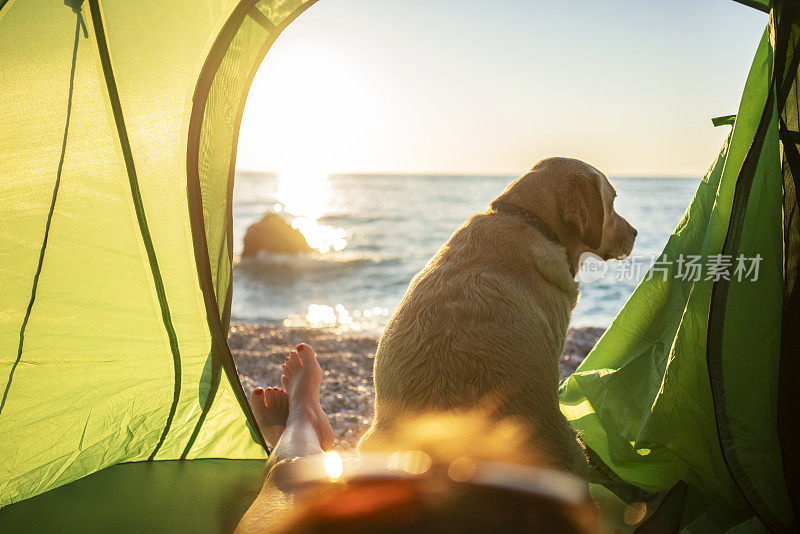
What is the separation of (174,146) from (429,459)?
1.72 m

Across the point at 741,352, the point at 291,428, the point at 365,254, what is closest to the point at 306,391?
the point at 291,428

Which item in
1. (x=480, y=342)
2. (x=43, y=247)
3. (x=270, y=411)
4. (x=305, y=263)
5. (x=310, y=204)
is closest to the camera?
(x=480, y=342)

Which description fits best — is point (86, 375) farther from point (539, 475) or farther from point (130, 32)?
point (539, 475)

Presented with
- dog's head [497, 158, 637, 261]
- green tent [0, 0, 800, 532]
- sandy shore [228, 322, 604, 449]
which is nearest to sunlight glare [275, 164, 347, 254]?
sandy shore [228, 322, 604, 449]

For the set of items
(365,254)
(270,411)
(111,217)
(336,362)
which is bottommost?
(365,254)

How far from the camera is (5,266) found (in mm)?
2254

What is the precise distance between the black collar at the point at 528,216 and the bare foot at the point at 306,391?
1316 mm

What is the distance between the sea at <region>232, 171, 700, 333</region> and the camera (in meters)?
9.27

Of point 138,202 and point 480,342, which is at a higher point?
point 138,202

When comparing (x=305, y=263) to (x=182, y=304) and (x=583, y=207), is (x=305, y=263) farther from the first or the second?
(x=583, y=207)

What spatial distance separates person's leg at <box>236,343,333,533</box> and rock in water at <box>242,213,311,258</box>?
10.9 metres

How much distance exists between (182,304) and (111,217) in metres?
0.49

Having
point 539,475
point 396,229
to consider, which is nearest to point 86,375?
point 539,475

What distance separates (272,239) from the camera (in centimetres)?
1392
